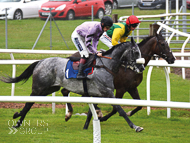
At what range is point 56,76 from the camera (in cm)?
517

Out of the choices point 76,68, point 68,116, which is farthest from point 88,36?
point 68,116

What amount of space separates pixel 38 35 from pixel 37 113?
732cm

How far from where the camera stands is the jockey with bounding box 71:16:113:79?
16.3 ft

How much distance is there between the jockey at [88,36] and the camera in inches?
195

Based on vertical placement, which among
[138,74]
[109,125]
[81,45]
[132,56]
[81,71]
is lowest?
[109,125]

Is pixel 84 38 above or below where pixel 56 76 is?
above

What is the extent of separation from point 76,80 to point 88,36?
0.63 m

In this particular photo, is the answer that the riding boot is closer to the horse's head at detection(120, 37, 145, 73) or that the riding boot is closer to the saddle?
the saddle

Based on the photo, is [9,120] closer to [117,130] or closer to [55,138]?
[55,138]

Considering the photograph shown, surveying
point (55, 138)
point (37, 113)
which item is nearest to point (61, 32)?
point (37, 113)

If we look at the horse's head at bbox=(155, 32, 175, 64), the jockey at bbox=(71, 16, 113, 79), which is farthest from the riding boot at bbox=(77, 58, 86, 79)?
the horse's head at bbox=(155, 32, 175, 64)

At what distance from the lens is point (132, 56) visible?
200 inches

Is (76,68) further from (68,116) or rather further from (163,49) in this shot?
(163,49)

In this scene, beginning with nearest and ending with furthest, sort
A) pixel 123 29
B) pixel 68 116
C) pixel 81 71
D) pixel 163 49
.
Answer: pixel 81 71 < pixel 68 116 < pixel 123 29 < pixel 163 49
